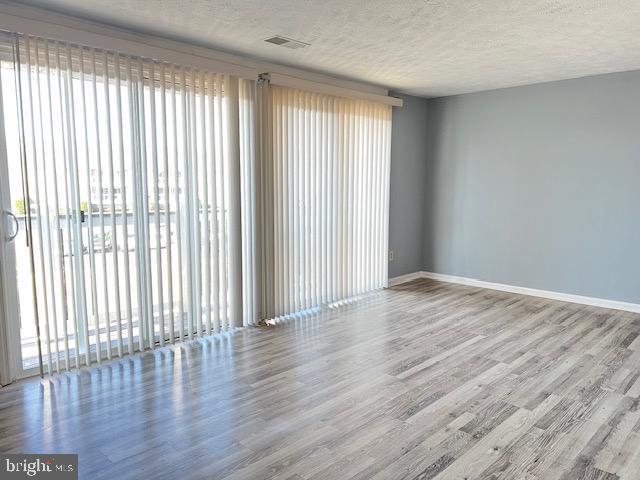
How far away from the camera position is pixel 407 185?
6270 mm


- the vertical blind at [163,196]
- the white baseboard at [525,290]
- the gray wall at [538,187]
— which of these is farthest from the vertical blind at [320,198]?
the white baseboard at [525,290]

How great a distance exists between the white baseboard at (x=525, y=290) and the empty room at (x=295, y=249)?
0.03 metres

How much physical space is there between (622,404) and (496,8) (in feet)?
8.56

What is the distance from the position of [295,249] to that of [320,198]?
0.65 meters

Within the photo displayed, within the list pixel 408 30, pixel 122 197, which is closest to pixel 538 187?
pixel 408 30

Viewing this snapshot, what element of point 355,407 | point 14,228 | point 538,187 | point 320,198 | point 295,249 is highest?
point 538,187

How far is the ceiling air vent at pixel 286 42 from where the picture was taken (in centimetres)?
355

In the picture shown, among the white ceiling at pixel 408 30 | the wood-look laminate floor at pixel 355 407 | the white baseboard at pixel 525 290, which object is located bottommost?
the wood-look laminate floor at pixel 355 407

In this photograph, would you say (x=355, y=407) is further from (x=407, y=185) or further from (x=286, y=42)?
(x=407, y=185)

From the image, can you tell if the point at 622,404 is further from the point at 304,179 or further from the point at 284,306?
the point at 304,179

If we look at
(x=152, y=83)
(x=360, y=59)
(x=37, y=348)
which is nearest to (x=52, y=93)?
(x=152, y=83)

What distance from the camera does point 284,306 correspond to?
4.66 m

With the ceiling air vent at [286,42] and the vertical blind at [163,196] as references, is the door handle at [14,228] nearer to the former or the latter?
the vertical blind at [163,196]

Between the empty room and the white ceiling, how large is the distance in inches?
1.2
